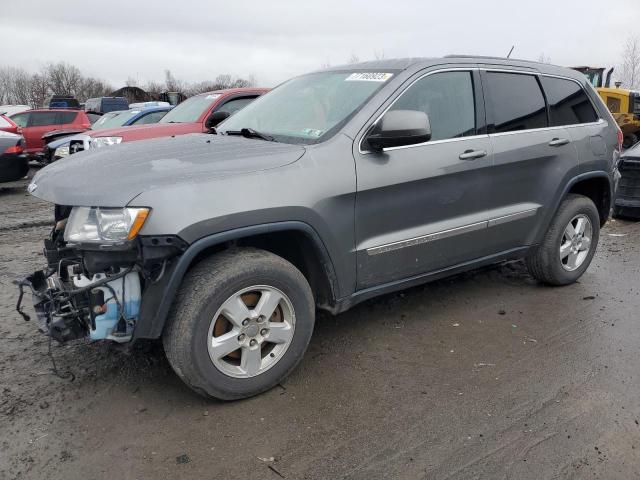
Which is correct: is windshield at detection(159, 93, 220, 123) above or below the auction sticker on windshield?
below

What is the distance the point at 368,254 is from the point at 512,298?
1.87 m

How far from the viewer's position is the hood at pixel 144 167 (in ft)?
8.57

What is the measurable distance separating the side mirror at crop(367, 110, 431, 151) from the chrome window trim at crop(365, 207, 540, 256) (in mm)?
608

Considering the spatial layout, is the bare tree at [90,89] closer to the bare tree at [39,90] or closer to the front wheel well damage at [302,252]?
the bare tree at [39,90]

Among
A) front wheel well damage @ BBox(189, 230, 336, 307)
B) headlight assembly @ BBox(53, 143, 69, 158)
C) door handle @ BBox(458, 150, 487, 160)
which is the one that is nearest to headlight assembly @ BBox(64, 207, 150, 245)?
front wheel well damage @ BBox(189, 230, 336, 307)

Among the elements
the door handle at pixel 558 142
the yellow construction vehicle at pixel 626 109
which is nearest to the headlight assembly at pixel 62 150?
the door handle at pixel 558 142

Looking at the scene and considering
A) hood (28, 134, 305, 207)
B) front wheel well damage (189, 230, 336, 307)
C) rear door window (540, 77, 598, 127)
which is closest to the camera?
hood (28, 134, 305, 207)

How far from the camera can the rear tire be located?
178 inches

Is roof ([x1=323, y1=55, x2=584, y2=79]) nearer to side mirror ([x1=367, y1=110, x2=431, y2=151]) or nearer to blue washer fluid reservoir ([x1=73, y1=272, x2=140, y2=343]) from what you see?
side mirror ([x1=367, y1=110, x2=431, y2=151])

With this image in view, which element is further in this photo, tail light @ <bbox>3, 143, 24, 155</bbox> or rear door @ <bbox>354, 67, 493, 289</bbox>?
tail light @ <bbox>3, 143, 24, 155</bbox>

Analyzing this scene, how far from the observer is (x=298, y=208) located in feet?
9.55

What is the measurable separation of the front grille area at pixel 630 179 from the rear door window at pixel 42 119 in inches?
551

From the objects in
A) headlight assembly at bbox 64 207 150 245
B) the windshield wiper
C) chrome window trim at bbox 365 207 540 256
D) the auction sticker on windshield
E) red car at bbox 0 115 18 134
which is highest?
the auction sticker on windshield

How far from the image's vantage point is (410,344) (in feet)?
12.1
